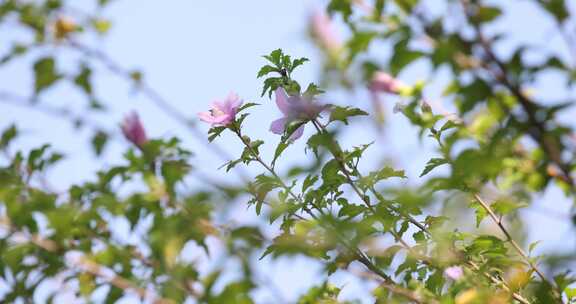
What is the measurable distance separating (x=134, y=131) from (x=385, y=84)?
0.62 metres

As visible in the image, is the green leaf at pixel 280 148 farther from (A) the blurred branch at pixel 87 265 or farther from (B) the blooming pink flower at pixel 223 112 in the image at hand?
(A) the blurred branch at pixel 87 265

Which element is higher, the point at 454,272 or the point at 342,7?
the point at 342,7

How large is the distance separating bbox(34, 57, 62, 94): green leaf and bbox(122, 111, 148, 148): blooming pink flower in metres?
0.21

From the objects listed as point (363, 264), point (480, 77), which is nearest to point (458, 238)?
point (363, 264)

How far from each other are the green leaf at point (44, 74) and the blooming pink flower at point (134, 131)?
0.68 feet

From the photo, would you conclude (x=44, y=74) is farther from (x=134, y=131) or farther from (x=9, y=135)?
(x=9, y=135)

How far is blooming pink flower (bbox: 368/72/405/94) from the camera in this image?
1706 millimetres

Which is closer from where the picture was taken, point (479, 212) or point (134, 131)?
point (134, 131)

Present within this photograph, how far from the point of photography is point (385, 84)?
1.75 metres

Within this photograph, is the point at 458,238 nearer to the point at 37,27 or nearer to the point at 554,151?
the point at 554,151

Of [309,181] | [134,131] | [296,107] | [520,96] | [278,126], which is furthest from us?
[309,181]

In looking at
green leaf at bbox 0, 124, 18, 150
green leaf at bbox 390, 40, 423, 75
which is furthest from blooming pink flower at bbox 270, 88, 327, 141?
green leaf at bbox 0, 124, 18, 150

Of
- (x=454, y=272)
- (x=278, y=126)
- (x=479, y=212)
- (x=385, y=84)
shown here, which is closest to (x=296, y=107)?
(x=278, y=126)

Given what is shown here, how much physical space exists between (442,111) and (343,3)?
428 millimetres
